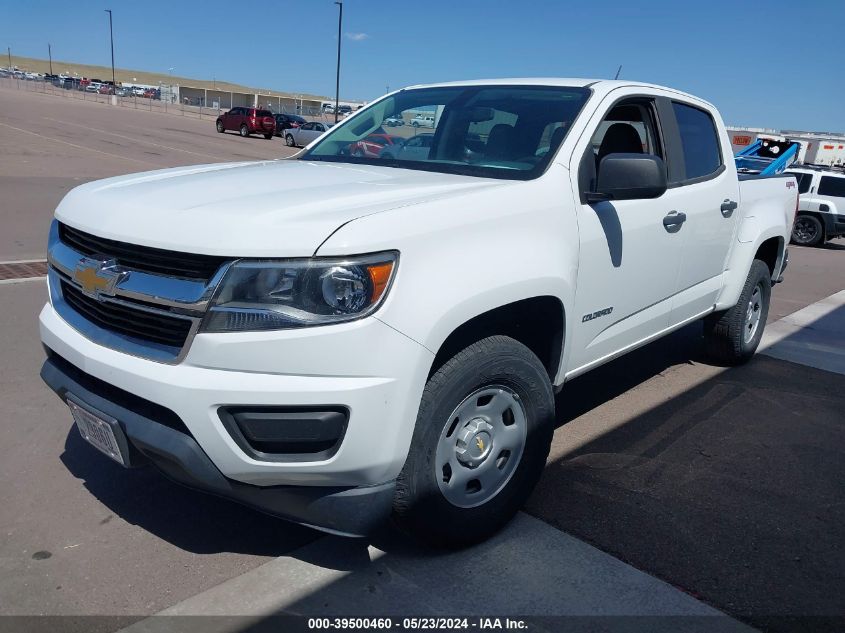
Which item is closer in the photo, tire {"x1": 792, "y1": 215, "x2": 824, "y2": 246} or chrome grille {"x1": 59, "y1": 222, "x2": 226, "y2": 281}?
chrome grille {"x1": 59, "y1": 222, "x2": 226, "y2": 281}

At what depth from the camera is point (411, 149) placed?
3965mm

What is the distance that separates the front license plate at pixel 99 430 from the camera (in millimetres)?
2561

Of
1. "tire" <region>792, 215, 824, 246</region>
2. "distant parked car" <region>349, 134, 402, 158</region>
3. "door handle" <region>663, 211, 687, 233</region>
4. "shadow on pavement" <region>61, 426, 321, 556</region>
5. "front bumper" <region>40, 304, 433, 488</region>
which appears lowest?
"tire" <region>792, 215, 824, 246</region>

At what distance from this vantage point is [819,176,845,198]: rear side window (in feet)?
52.6

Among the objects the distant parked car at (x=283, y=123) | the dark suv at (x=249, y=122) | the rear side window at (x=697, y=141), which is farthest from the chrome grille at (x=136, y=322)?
the distant parked car at (x=283, y=123)

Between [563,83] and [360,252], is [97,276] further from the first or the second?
[563,83]

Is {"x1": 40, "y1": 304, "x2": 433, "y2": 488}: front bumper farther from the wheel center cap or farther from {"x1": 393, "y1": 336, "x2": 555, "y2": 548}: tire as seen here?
the wheel center cap

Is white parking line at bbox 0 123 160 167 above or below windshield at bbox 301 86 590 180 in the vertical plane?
below

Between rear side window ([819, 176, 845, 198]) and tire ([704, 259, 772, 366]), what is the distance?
1201 centimetres

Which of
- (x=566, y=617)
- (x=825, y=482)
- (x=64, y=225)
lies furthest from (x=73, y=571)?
(x=825, y=482)

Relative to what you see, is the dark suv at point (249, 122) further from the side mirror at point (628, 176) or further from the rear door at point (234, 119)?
the side mirror at point (628, 176)

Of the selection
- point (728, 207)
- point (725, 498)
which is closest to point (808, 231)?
point (728, 207)

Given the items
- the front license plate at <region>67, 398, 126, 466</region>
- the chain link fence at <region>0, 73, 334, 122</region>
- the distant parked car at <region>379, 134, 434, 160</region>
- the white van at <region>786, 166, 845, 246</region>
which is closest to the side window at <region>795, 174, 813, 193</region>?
the white van at <region>786, 166, 845, 246</region>

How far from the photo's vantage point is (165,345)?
2.45 meters
